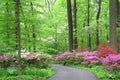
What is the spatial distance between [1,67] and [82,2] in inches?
959

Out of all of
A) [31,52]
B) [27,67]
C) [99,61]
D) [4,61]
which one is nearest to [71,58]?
[99,61]

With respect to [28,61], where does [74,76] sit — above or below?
below

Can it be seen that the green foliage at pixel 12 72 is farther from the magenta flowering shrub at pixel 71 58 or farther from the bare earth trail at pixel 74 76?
the magenta flowering shrub at pixel 71 58

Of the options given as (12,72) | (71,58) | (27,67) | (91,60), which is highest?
(12,72)

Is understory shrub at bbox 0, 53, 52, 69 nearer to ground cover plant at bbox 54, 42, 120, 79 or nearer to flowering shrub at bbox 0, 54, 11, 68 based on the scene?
flowering shrub at bbox 0, 54, 11, 68

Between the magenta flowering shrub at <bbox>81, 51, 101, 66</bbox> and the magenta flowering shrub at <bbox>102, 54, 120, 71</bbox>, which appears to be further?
the magenta flowering shrub at <bbox>81, 51, 101, 66</bbox>

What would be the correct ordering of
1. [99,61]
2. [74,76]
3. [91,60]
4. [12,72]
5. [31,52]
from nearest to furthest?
[12,72] → [74,76] → [31,52] → [99,61] → [91,60]

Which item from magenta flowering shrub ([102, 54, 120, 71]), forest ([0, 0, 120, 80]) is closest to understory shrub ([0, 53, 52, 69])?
forest ([0, 0, 120, 80])

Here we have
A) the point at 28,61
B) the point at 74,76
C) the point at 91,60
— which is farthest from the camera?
the point at 91,60

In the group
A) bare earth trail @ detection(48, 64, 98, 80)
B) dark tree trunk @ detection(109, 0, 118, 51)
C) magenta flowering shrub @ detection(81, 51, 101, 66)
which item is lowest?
magenta flowering shrub @ detection(81, 51, 101, 66)

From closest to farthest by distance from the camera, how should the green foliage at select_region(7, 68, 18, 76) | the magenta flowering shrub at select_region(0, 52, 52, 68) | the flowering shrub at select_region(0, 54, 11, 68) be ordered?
the green foliage at select_region(7, 68, 18, 76) < the flowering shrub at select_region(0, 54, 11, 68) < the magenta flowering shrub at select_region(0, 52, 52, 68)

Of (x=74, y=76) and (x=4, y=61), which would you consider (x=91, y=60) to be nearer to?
(x=74, y=76)

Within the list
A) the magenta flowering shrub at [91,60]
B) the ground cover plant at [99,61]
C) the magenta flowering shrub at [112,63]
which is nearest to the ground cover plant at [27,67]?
the ground cover plant at [99,61]

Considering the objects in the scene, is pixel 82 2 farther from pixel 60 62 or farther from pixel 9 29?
pixel 9 29
